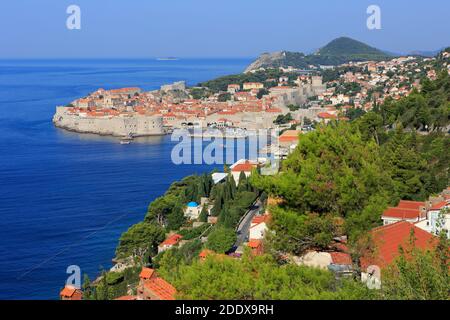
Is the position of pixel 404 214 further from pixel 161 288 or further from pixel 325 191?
pixel 161 288

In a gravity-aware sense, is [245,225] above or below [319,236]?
below

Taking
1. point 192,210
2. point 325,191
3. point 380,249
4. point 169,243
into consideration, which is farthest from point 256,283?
point 192,210

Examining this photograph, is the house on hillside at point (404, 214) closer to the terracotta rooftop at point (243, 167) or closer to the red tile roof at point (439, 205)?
the red tile roof at point (439, 205)

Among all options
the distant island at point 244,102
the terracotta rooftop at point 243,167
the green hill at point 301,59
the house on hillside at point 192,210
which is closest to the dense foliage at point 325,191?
the house on hillside at point 192,210

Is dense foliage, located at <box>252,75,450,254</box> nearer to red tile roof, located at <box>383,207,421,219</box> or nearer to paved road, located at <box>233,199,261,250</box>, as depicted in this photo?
red tile roof, located at <box>383,207,421,219</box>

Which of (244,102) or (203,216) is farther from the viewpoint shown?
(244,102)

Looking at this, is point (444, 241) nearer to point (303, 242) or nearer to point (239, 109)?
point (303, 242)

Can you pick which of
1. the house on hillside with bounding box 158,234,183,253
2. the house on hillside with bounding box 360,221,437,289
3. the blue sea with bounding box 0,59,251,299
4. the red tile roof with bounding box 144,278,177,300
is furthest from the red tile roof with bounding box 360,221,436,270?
the blue sea with bounding box 0,59,251,299
